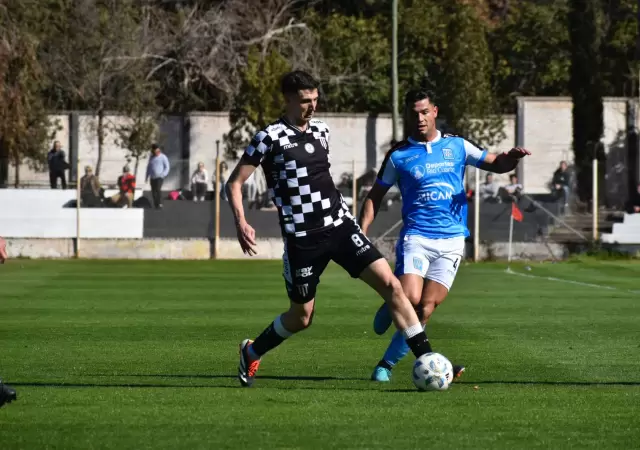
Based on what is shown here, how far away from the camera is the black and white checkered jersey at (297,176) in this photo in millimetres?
9297

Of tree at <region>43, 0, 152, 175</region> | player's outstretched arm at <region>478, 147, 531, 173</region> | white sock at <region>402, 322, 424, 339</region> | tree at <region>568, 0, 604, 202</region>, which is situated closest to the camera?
white sock at <region>402, 322, 424, 339</region>

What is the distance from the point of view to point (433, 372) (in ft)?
29.8

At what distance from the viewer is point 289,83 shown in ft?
30.2

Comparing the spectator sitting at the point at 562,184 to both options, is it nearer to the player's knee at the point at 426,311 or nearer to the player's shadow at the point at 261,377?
the player's knee at the point at 426,311

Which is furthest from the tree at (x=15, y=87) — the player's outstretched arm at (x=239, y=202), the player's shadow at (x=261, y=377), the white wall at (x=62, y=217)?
the player's outstretched arm at (x=239, y=202)

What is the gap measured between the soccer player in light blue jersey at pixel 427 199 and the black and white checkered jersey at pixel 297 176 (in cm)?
107

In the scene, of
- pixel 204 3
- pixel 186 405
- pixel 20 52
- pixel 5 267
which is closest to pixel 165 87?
pixel 204 3

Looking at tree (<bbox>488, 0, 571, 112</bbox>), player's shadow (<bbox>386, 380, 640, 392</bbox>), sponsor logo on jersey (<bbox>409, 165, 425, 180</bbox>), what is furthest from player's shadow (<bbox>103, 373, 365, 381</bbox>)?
tree (<bbox>488, 0, 571, 112</bbox>)

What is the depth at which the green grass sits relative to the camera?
734cm

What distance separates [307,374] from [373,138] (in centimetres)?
3525

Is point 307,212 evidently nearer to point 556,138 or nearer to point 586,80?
point 556,138

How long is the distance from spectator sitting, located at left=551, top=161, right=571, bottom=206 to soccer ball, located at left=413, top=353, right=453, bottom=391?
2619 centimetres

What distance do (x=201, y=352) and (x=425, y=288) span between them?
2733 mm

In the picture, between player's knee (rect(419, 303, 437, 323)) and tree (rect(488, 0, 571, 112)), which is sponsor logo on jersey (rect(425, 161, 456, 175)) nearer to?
player's knee (rect(419, 303, 437, 323))
